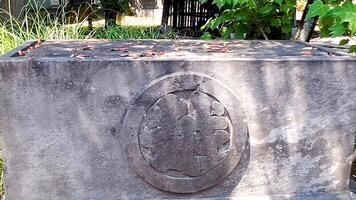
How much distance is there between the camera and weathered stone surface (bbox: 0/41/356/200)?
8.17 ft

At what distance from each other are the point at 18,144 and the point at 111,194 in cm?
62

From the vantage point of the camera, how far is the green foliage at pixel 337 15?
2.56 m

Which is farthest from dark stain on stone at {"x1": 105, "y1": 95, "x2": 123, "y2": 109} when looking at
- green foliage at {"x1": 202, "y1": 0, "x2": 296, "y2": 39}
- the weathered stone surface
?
green foliage at {"x1": 202, "y1": 0, "x2": 296, "y2": 39}

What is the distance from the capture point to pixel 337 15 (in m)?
2.68

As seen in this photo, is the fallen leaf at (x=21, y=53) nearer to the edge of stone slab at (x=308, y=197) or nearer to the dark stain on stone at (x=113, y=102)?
the dark stain on stone at (x=113, y=102)

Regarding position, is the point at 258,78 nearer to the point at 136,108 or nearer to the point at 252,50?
the point at 252,50

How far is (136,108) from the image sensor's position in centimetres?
253

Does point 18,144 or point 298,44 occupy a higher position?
point 298,44

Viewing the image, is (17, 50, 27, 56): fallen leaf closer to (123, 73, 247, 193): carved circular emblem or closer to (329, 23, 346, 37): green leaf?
(123, 73, 247, 193): carved circular emblem

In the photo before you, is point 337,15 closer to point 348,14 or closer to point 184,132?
point 348,14

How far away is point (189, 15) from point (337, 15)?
5.73 m

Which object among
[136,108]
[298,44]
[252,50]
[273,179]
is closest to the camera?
[136,108]

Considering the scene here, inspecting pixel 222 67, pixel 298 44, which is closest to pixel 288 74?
pixel 222 67

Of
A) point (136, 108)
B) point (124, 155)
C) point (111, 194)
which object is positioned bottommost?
point (111, 194)
